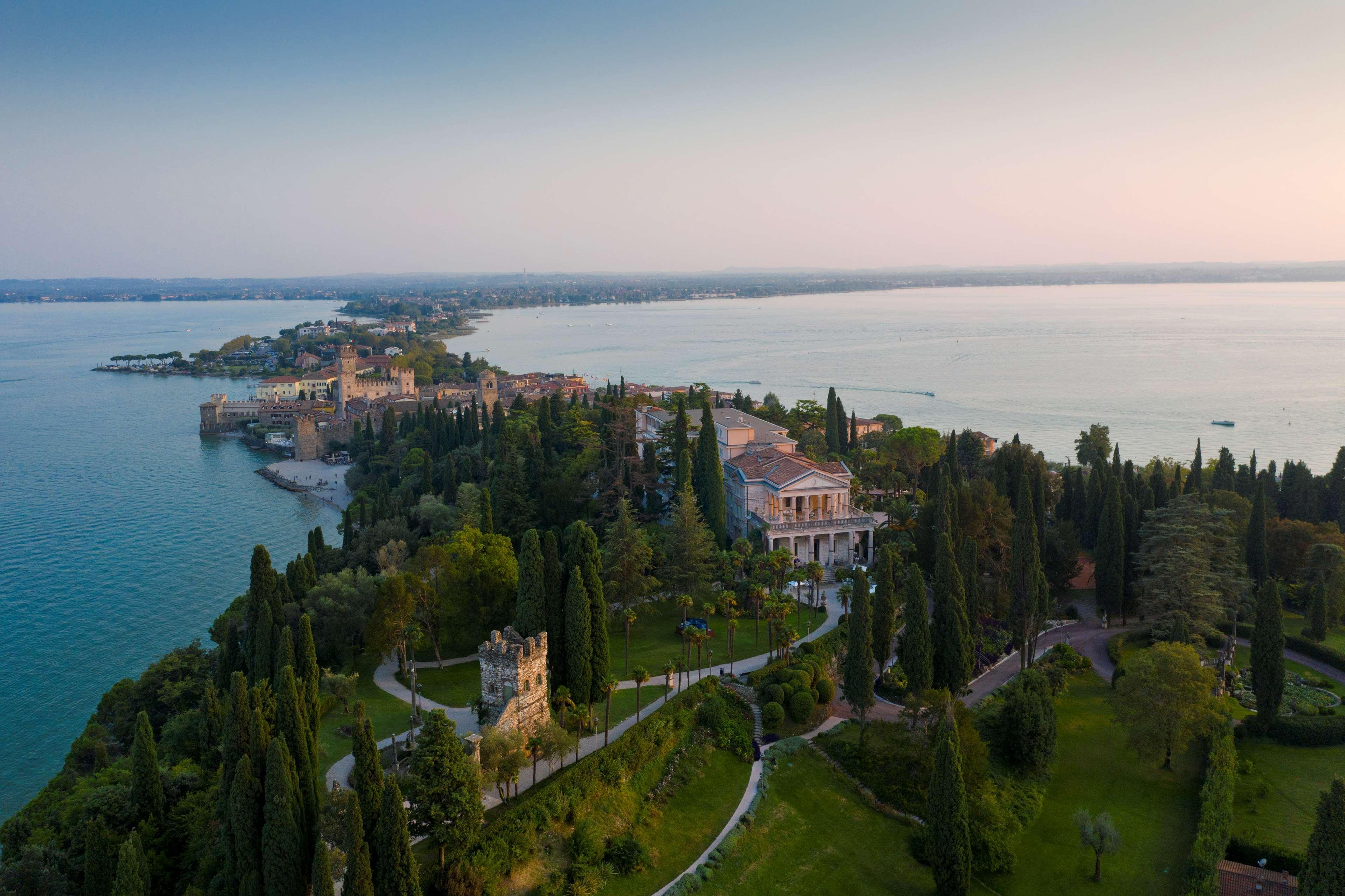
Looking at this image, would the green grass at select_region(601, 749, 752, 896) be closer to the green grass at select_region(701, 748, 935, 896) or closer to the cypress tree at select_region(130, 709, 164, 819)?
the green grass at select_region(701, 748, 935, 896)

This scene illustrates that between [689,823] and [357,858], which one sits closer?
[357,858]

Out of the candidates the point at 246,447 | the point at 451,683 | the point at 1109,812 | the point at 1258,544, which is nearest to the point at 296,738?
the point at 451,683

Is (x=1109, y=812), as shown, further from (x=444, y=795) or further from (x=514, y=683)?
A: (x=444, y=795)

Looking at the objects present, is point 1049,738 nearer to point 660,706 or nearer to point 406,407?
point 660,706

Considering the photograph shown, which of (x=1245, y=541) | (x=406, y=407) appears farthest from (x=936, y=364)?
(x=1245, y=541)

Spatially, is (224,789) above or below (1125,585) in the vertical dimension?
above

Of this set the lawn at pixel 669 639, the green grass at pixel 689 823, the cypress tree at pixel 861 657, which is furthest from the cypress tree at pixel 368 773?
the cypress tree at pixel 861 657
